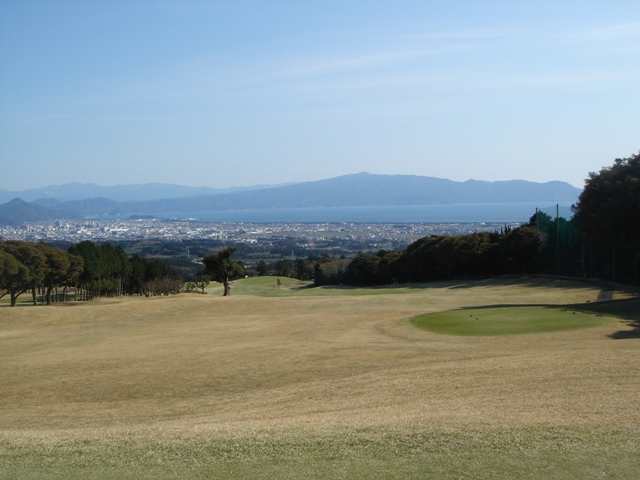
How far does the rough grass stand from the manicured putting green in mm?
994

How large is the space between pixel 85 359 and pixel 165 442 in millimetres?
12702

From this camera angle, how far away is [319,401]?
14695mm

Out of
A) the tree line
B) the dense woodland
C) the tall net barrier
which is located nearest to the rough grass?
the dense woodland

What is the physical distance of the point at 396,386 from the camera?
15477 mm

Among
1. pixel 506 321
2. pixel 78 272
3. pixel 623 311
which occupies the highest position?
pixel 78 272

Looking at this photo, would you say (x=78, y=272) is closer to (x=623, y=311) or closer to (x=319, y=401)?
(x=623, y=311)

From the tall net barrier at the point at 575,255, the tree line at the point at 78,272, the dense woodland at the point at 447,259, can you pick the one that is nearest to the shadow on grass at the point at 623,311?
the dense woodland at the point at 447,259

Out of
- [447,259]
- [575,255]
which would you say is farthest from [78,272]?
[575,255]

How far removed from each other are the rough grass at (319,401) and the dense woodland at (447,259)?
6672mm

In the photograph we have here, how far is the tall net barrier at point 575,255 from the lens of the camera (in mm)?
45562

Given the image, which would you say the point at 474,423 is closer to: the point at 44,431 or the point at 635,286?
the point at 44,431

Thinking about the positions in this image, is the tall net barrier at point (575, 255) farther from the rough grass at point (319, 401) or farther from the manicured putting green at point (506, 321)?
the rough grass at point (319, 401)

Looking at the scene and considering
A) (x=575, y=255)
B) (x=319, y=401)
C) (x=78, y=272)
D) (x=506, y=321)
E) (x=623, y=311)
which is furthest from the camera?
(x=575, y=255)

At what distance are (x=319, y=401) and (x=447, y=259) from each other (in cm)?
5528
